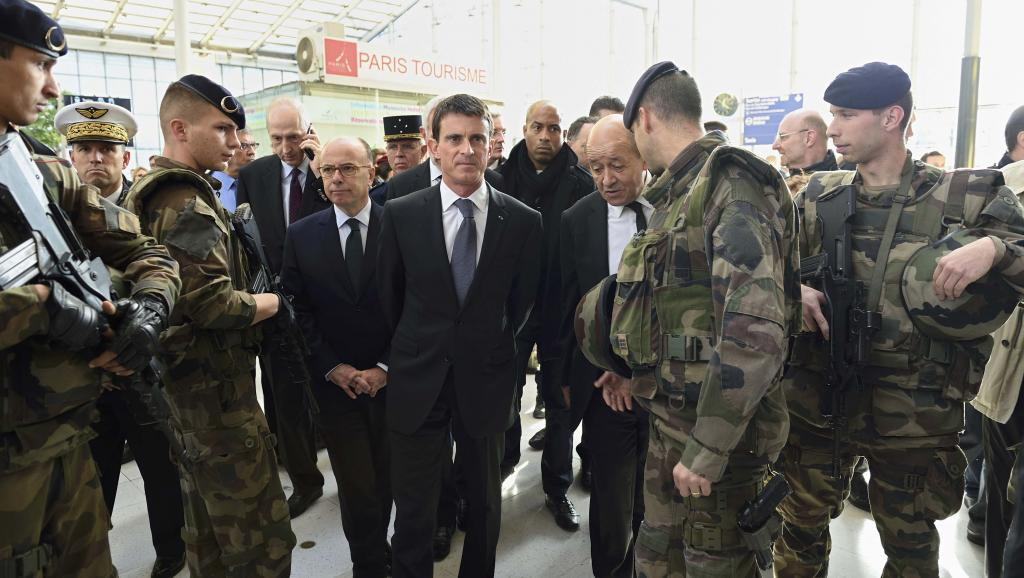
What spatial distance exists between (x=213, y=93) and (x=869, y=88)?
6.63 ft

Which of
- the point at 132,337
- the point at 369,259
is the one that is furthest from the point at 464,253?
the point at 132,337

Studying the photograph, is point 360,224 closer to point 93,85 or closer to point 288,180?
point 288,180

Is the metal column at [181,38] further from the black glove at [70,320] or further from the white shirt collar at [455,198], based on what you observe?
the black glove at [70,320]

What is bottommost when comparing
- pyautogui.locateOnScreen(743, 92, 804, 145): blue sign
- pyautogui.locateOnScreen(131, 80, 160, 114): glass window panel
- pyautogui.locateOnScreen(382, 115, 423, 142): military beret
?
pyautogui.locateOnScreen(382, 115, 423, 142): military beret

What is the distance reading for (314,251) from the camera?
233 centimetres

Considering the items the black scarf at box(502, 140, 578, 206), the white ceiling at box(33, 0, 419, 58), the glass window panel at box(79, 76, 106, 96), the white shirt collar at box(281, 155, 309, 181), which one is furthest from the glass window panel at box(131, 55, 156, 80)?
the black scarf at box(502, 140, 578, 206)

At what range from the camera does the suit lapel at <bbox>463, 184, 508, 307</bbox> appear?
2.05 meters

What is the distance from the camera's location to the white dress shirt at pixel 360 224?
239 centimetres

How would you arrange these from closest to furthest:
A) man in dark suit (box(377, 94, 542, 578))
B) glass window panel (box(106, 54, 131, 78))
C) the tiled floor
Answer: man in dark suit (box(377, 94, 542, 578)) < the tiled floor < glass window panel (box(106, 54, 131, 78))

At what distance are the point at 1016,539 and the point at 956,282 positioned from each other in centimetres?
73

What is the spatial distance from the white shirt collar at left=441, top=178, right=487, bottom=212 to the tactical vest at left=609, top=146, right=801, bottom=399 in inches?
25.9

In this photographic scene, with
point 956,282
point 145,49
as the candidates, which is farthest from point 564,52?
point 956,282

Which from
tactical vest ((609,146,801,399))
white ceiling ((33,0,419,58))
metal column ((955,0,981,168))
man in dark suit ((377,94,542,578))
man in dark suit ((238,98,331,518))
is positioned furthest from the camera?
white ceiling ((33,0,419,58))

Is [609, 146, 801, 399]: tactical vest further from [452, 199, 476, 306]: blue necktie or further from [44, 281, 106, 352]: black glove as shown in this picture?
[44, 281, 106, 352]: black glove
